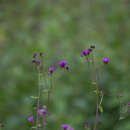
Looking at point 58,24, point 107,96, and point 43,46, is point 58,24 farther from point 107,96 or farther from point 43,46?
point 107,96

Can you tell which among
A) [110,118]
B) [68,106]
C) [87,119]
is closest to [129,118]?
[110,118]

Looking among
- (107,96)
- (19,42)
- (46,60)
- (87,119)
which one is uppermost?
(19,42)

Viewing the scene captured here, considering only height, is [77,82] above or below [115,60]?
below

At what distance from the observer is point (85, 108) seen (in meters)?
3.54

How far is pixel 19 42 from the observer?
3.77 metres

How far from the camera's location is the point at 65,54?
12.6 ft

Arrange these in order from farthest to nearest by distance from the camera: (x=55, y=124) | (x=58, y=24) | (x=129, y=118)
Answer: (x=58, y=24) < (x=129, y=118) < (x=55, y=124)

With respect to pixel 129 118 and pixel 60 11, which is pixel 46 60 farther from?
pixel 129 118

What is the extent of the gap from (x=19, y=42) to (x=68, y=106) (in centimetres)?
102

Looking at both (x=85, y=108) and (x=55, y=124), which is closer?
(x=55, y=124)

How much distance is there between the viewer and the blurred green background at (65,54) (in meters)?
3.35

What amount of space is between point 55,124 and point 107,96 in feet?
3.04

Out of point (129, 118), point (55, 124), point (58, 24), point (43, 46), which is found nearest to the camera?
point (55, 124)

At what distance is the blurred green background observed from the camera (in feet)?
11.0
